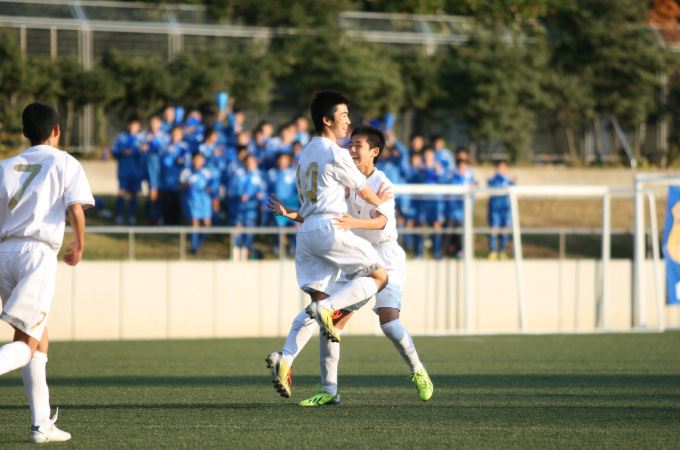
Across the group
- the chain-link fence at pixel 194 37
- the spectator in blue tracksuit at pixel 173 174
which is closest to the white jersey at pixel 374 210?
the spectator in blue tracksuit at pixel 173 174

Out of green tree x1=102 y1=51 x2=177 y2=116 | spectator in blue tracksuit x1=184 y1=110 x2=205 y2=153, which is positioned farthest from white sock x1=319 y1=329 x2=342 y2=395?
green tree x1=102 y1=51 x2=177 y2=116

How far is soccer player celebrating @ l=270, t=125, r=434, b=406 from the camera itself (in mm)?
6402

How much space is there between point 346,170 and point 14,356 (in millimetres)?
2373

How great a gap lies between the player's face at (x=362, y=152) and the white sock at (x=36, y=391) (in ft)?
8.86

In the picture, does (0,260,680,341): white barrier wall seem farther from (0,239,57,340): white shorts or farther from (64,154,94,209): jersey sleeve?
(64,154,94,209): jersey sleeve

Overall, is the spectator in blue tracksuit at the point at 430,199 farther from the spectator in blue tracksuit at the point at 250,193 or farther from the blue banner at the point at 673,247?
the blue banner at the point at 673,247

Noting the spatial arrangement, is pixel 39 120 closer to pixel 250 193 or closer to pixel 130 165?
pixel 250 193

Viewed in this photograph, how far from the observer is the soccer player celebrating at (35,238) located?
196 inches

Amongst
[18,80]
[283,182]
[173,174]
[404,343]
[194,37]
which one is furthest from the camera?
[194,37]

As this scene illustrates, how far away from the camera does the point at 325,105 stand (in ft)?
20.8

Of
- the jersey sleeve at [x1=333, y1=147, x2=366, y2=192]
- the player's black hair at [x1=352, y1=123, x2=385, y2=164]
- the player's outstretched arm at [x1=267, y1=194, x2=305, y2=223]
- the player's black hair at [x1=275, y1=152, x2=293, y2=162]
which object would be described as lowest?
the player's outstretched arm at [x1=267, y1=194, x2=305, y2=223]

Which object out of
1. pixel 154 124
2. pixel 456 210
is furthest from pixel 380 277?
Answer: pixel 154 124

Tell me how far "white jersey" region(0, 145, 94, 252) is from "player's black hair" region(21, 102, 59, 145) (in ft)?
0.32

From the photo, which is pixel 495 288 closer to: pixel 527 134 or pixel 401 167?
pixel 401 167
